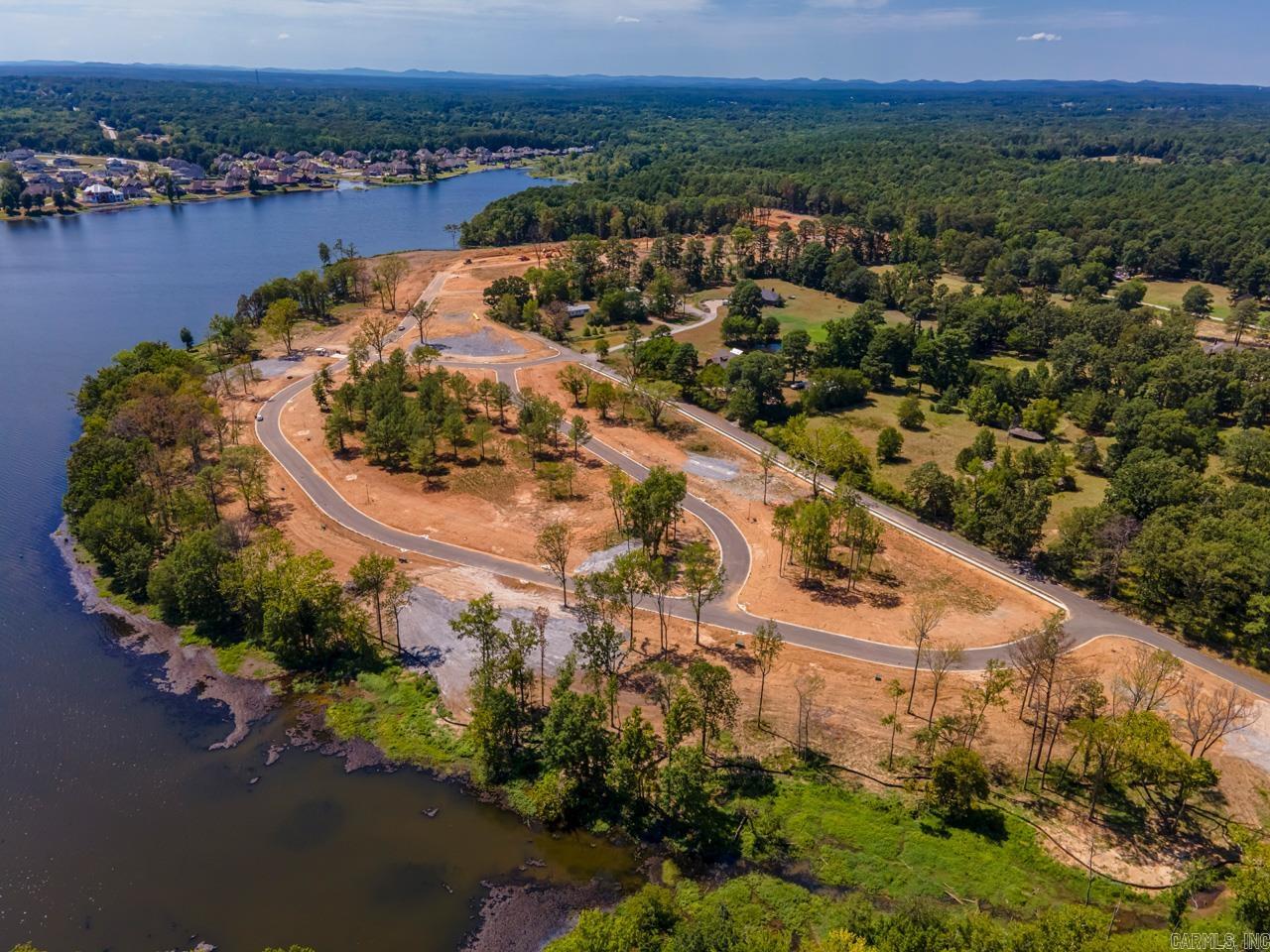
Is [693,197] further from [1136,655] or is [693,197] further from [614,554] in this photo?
[1136,655]

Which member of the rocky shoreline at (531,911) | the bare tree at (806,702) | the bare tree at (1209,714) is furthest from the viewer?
the bare tree at (806,702)

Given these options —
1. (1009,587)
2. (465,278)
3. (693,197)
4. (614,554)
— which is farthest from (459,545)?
(693,197)

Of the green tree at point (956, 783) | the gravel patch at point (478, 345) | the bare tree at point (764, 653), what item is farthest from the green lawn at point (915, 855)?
the gravel patch at point (478, 345)

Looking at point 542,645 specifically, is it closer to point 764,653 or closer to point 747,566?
point 764,653

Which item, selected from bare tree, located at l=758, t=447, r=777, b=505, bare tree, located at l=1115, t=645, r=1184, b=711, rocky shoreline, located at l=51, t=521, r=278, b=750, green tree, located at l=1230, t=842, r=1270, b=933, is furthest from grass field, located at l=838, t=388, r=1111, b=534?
rocky shoreline, located at l=51, t=521, r=278, b=750

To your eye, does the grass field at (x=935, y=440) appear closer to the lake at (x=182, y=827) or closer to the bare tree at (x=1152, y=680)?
the bare tree at (x=1152, y=680)

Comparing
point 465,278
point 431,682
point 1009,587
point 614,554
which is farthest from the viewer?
point 465,278

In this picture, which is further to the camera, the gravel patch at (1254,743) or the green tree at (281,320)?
the green tree at (281,320)
